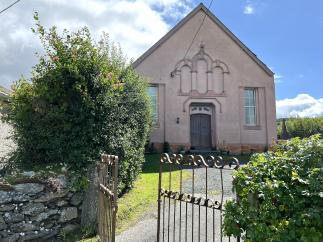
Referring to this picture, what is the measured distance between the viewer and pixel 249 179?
2.97 m

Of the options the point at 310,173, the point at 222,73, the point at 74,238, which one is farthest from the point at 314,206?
the point at 222,73

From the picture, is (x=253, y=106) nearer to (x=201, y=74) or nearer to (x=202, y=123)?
(x=202, y=123)

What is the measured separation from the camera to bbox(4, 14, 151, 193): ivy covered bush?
7.02 meters

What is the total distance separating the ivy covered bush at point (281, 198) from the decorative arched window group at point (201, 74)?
1458 centimetres

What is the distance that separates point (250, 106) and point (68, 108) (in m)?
13.3

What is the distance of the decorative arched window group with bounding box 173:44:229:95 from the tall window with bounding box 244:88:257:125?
5.41 feet

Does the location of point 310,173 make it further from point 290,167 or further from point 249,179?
point 249,179

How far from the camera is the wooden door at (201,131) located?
706 inches

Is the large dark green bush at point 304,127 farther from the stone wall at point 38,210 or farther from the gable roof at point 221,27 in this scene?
the stone wall at point 38,210

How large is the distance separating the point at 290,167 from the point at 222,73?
51.0 ft

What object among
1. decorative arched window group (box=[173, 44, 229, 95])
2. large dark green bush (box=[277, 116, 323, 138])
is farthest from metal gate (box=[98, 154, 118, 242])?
large dark green bush (box=[277, 116, 323, 138])

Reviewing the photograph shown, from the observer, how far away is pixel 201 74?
58.4 ft

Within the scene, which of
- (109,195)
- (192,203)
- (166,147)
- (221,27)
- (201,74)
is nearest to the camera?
(192,203)

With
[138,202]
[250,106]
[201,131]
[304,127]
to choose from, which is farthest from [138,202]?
[304,127]
